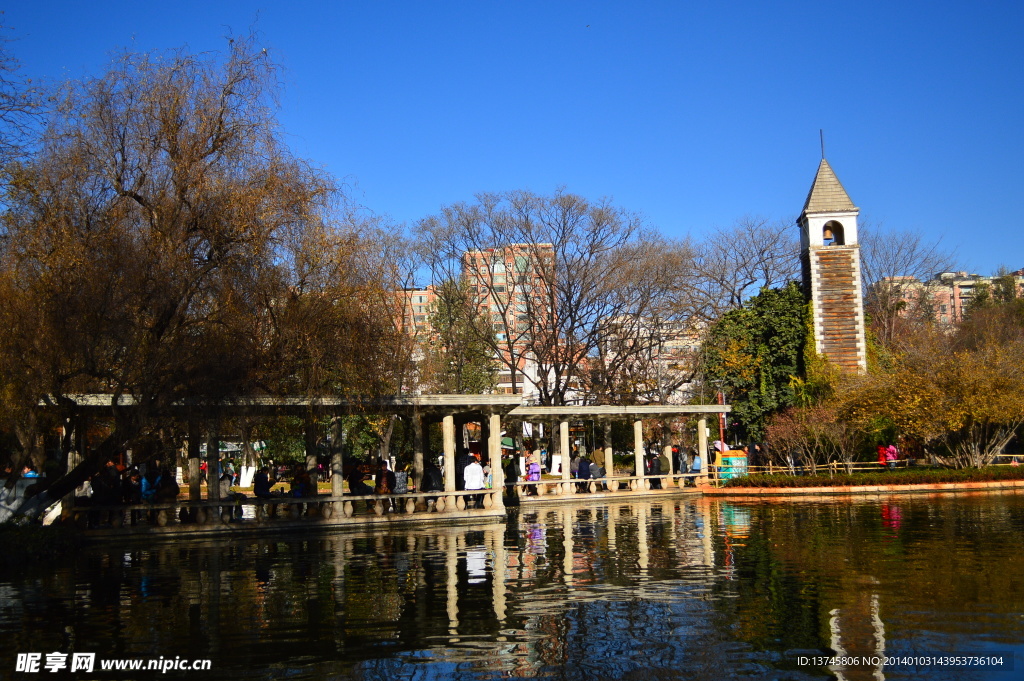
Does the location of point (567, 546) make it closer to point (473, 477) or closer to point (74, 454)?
point (473, 477)

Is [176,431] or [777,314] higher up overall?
[777,314]

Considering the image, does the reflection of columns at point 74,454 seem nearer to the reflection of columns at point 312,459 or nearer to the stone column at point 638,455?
the reflection of columns at point 312,459

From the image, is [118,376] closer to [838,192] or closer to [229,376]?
[229,376]

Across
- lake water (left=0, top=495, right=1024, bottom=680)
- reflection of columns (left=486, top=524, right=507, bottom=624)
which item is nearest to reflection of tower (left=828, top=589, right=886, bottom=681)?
lake water (left=0, top=495, right=1024, bottom=680)

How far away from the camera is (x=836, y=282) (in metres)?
41.0

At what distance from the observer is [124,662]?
9602mm

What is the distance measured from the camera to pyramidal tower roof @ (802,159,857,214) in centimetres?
4231

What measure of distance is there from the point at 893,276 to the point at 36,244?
5697 centimetres

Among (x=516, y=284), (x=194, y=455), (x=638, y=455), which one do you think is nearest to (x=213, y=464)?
(x=194, y=455)

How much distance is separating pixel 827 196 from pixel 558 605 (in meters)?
34.9

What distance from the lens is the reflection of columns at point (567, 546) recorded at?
47.3 feet

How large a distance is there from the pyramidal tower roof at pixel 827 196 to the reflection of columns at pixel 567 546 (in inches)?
838

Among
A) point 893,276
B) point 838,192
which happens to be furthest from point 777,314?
point 893,276

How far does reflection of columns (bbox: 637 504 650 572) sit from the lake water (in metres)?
0.15
